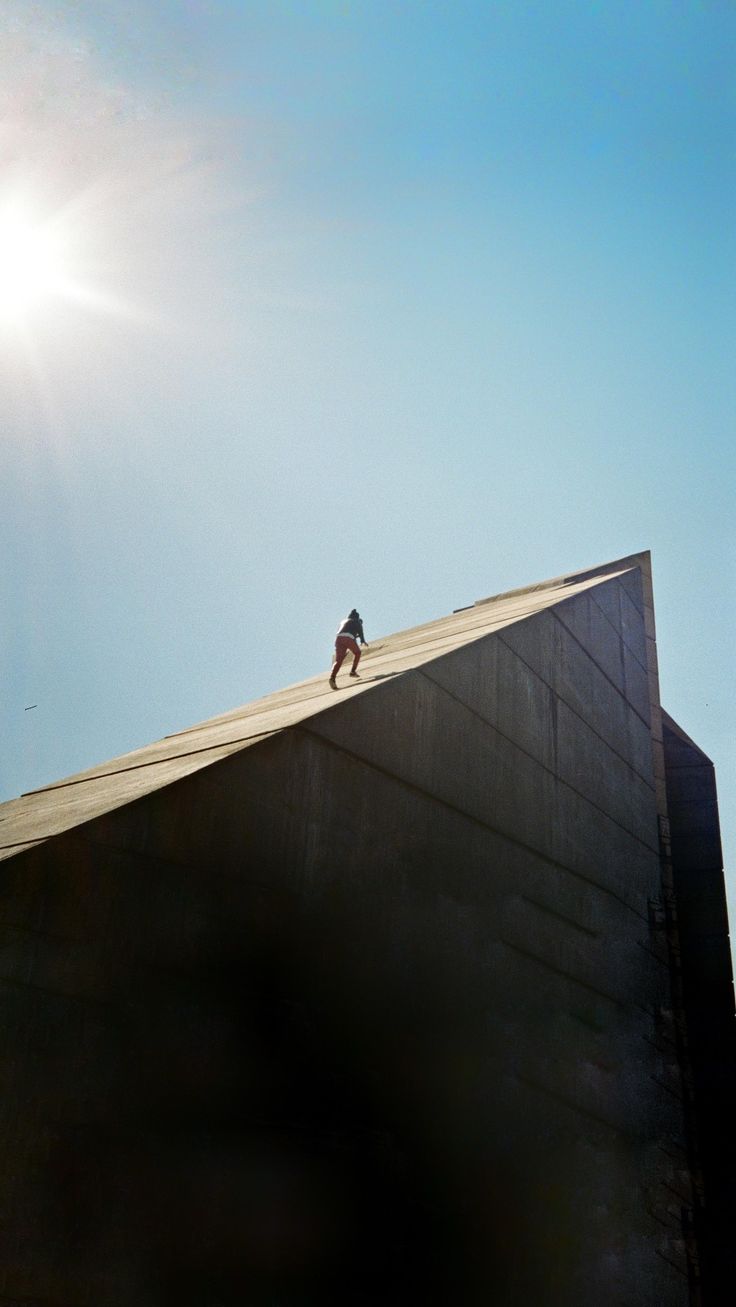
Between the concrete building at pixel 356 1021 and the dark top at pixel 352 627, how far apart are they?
0.77 m

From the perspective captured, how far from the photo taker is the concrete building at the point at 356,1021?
5.59m

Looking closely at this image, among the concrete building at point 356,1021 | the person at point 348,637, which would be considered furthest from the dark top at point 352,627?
the concrete building at point 356,1021

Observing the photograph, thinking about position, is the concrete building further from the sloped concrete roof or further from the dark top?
the dark top

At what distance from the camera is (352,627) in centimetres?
1157

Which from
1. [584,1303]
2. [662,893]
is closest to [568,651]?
[662,893]

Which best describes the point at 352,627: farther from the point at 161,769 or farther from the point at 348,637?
the point at 161,769

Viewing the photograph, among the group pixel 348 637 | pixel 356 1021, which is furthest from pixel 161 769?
pixel 348 637

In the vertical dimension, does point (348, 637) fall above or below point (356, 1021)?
above

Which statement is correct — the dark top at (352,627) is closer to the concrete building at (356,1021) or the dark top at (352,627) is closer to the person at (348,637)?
the person at (348,637)

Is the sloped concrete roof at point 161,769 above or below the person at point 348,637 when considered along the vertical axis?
below

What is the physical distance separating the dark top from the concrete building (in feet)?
2.51

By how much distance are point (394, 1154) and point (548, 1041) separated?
313 centimetres

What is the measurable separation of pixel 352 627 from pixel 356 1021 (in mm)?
4860

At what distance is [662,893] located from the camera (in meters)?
15.4
